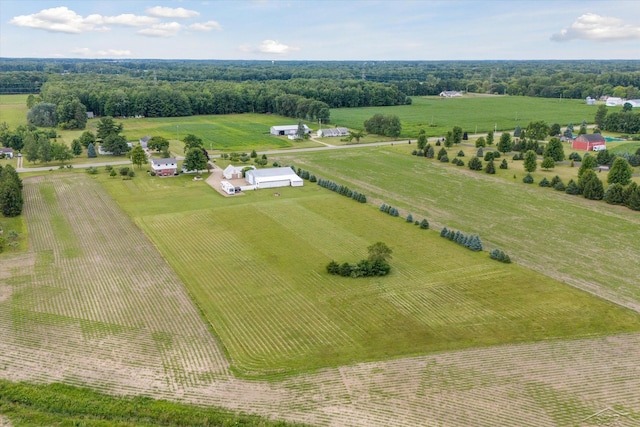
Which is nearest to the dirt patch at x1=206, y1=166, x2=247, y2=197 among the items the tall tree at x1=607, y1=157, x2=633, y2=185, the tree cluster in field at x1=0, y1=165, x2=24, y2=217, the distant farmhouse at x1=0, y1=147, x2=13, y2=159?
the tree cluster in field at x1=0, y1=165, x2=24, y2=217

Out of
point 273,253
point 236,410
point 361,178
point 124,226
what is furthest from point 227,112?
point 236,410

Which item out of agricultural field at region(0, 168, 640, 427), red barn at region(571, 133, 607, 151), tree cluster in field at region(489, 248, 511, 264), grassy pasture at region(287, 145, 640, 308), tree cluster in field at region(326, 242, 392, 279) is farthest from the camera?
red barn at region(571, 133, 607, 151)

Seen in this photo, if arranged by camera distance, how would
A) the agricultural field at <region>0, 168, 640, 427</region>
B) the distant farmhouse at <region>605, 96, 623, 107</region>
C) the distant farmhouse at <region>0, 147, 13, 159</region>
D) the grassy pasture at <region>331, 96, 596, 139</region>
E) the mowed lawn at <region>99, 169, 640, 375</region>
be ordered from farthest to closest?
the distant farmhouse at <region>605, 96, 623, 107</region>
the grassy pasture at <region>331, 96, 596, 139</region>
the distant farmhouse at <region>0, 147, 13, 159</region>
the mowed lawn at <region>99, 169, 640, 375</region>
the agricultural field at <region>0, 168, 640, 427</region>

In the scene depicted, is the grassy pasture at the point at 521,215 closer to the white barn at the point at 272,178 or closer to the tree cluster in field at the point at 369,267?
the white barn at the point at 272,178

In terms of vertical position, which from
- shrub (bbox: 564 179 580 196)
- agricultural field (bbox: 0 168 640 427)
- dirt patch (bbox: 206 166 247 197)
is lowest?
agricultural field (bbox: 0 168 640 427)

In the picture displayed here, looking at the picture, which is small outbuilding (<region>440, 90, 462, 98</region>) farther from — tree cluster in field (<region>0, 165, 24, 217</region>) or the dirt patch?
tree cluster in field (<region>0, 165, 24, 217</region>)

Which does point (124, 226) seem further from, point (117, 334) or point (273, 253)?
point (117, 334)

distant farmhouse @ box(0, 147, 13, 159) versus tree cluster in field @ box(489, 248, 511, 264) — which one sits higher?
distant farmhouse @ box(0, 147, 13, 159)
